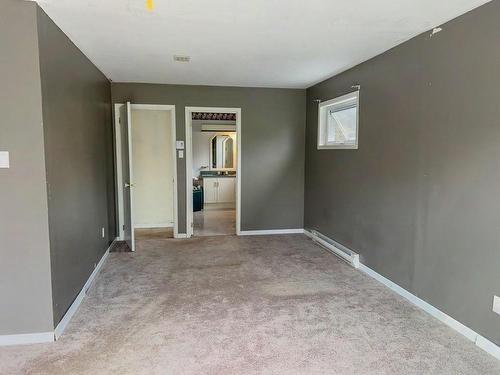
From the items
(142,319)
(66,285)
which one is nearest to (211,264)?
(142,319)

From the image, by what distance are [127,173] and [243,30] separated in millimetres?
2724

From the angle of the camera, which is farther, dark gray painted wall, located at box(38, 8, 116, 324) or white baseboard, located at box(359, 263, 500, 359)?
dark gray painted wall, located at box(38, 8, 116, 324)

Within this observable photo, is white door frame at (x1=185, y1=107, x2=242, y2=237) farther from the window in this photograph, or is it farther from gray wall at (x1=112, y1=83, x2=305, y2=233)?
the window

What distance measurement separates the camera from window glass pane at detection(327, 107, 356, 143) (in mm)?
4461

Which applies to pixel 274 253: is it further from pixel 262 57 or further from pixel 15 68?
Answer: pixel 15 68

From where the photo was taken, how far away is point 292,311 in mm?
2973

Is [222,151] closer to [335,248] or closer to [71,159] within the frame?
[335,248]

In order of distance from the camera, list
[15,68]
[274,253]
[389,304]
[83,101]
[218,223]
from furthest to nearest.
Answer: [218,223] → [274,253] → [83,101] → [389,304] → [15,68]

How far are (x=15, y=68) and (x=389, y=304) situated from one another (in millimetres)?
3438

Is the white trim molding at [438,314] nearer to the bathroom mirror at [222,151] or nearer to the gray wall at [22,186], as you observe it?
the gray wall at [22,186]

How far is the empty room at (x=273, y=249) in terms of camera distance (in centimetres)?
233

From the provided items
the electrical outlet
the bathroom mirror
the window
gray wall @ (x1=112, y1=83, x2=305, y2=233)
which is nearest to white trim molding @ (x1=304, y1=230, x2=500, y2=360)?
the electrical outlet

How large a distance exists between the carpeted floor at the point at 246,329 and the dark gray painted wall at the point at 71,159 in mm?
366

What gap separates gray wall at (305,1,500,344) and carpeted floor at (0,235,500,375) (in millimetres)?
377
